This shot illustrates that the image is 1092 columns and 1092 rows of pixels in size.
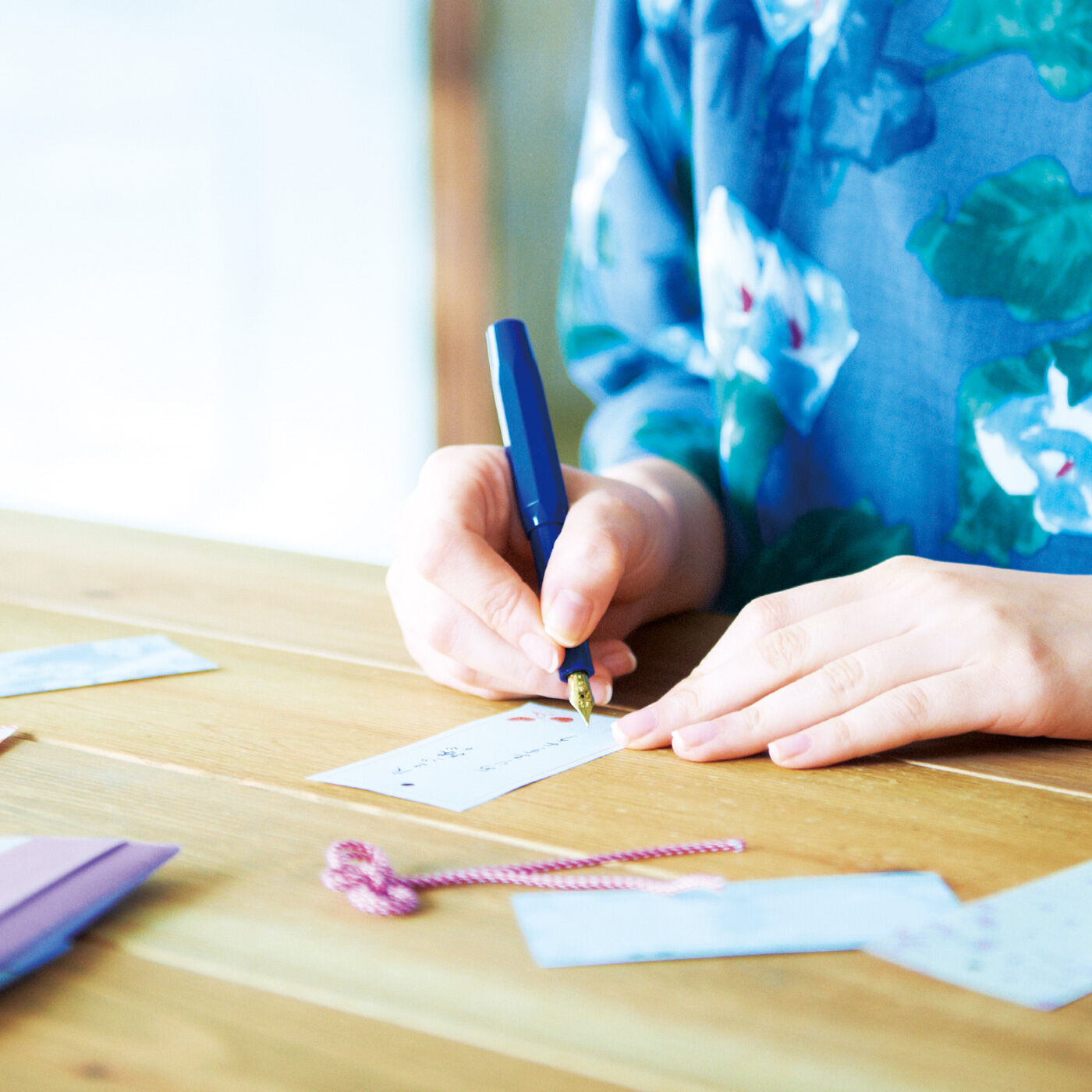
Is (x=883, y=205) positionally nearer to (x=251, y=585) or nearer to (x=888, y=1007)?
(x=251, y=585)

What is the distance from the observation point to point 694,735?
0.52m

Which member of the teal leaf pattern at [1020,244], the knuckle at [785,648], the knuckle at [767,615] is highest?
the teal leaf pattern at [1020,244]

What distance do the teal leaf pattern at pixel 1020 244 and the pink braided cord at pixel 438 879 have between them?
54 centimetres

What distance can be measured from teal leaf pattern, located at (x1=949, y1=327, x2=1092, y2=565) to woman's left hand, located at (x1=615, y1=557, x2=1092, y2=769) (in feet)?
0.74

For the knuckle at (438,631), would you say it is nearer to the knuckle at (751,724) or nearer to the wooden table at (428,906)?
the wooden table at (428,906)

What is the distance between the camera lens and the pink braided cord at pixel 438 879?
0.37m

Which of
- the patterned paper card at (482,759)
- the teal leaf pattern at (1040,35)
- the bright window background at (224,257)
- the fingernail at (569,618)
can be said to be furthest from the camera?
the bright window background at (224,257)

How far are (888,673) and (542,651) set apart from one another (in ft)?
0.54

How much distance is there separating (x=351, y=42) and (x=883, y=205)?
7.72 ft

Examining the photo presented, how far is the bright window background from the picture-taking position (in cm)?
292

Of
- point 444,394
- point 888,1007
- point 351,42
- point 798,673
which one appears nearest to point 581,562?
Answer: point 798,673

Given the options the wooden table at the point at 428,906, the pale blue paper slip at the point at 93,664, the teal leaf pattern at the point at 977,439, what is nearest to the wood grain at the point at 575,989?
the wooden table at the point at 428,906

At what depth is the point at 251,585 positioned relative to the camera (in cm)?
86

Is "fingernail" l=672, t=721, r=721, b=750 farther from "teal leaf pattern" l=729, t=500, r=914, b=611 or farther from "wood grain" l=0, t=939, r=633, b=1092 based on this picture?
"teal leaf pattern" l=729, t=500, r=914, b=611
